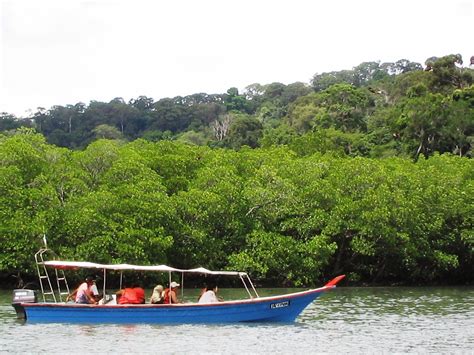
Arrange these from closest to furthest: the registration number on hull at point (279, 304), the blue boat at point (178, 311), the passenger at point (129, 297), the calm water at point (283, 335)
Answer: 1. the calm water at point (283, 335)
2. the blue boat at point (178, 311)
3. the registration number on hull at point (279, 304)
4. the passenger at point (129, 297)

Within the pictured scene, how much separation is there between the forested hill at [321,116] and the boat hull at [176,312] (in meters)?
39.2

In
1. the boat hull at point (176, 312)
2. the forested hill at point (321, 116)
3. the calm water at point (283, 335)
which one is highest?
the forested hill at point (321, 116)

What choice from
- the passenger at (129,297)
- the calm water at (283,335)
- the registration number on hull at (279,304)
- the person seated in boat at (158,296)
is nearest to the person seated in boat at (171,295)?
the person seated in boat at (158,296)

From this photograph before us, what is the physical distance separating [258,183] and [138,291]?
60.6 ft

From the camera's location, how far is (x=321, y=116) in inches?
3270

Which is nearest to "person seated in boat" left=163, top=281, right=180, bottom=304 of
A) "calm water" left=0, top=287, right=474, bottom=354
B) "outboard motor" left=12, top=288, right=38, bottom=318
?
"calm water" left=0, top=287, right=474, bottom=354

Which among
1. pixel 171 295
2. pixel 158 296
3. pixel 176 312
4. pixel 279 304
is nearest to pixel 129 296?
pixel 158 296

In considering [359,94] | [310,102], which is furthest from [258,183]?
[310,102]

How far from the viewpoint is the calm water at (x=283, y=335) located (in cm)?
2202

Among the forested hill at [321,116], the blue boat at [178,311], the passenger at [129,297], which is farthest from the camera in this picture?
the forested hill at [321,116]

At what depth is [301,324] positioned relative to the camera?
27.0 metres

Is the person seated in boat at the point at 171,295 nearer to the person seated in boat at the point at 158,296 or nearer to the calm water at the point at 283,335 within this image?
the person seated in boat at the point at 158,296

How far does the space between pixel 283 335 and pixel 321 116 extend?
6013cm

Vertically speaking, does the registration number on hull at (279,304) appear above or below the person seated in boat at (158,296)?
below
